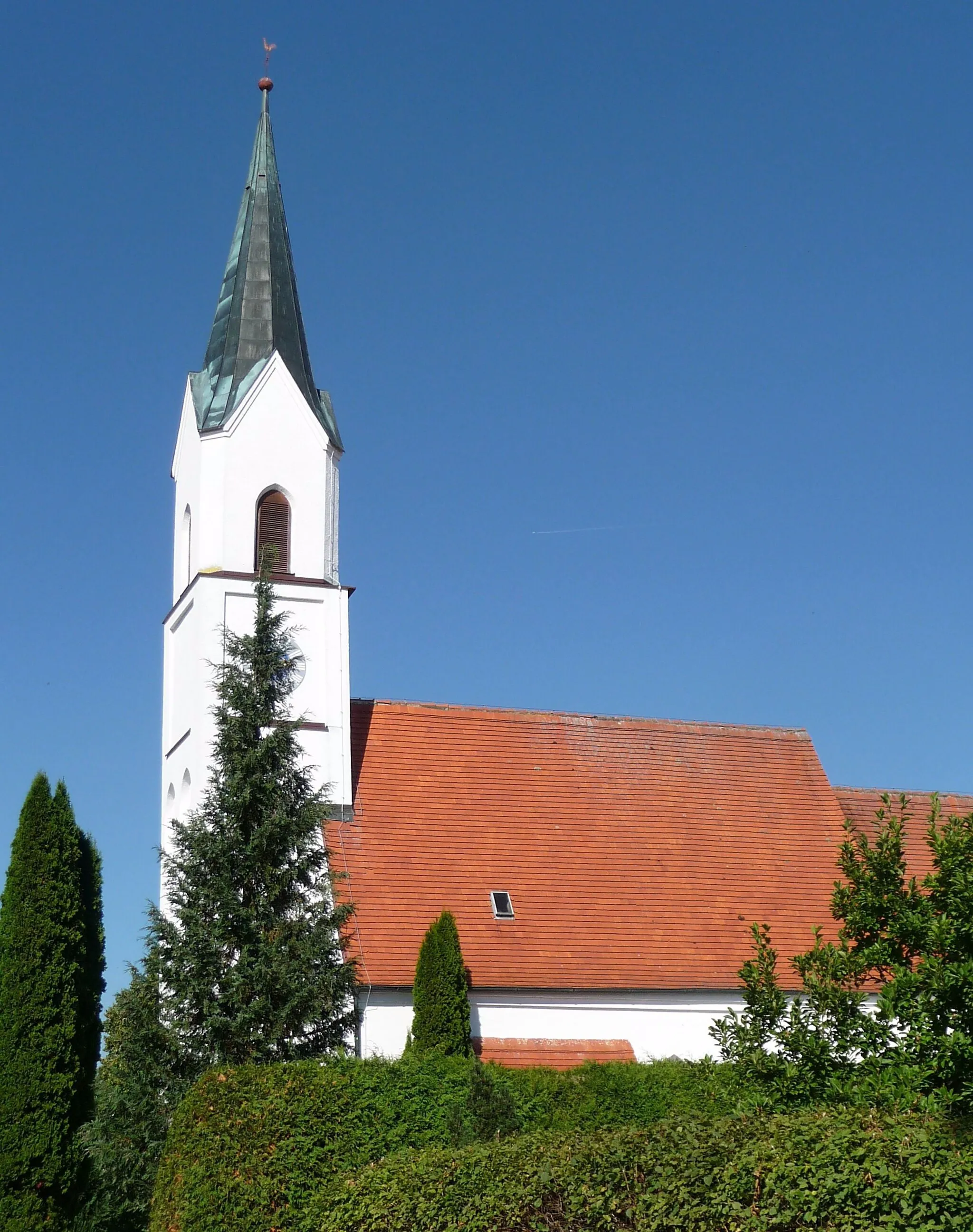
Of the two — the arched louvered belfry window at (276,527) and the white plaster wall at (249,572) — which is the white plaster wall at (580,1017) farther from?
the arched louvered belfry window at (276,527)

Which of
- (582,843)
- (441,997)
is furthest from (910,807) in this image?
(441,997)

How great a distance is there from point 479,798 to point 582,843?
200 cm

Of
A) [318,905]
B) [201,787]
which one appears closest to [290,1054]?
[318,905]

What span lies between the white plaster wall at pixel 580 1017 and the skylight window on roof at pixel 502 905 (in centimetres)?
147

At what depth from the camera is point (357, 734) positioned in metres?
26.6

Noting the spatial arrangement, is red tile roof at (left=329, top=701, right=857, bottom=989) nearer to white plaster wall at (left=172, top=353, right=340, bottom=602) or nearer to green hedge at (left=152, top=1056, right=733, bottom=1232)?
white plaster wall at (left=172, top=353, right=340, bottom=602)

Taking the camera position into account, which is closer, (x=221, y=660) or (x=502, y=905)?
(x=502, y=905)

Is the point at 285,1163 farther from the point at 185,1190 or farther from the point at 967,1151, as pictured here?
the point at 967,1151

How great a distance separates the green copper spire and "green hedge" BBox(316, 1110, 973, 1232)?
683 inches

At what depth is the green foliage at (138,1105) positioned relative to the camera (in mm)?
17750

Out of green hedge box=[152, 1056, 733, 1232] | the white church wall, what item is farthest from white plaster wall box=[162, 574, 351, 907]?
green hedge box=[152, 1056, 733, 1232]

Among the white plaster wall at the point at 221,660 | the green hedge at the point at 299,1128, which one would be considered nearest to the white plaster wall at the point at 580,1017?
the white plaster wall at the point at 221,660

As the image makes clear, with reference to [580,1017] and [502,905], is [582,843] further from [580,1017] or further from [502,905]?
[580,1017]

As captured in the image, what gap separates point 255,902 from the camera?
19.3 metres
